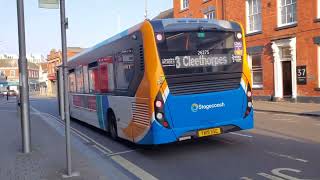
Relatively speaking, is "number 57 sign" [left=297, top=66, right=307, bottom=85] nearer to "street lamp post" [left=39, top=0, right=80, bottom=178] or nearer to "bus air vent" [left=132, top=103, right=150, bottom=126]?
A: "bus air vent" [left=132, top=103, right=150, bottom=126]

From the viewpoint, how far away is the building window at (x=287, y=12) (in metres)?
23.3

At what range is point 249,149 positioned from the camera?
968 cm

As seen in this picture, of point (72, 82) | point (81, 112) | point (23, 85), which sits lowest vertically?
point (81, 112)

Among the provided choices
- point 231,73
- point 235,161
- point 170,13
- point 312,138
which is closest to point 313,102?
point 312,138

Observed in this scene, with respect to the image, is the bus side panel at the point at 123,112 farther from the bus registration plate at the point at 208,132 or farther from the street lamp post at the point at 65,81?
the street lamp post at the point at 65,81

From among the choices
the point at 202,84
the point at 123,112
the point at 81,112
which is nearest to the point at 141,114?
the point at 123,112

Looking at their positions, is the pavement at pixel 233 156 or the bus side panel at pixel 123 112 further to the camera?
the bus side panel at pixel 123 112

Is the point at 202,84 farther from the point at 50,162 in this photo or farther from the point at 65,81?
the point at 50,162

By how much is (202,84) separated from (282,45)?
1569 centimetres

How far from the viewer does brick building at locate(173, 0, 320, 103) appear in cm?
2198

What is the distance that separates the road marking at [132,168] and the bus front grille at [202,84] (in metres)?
1.75

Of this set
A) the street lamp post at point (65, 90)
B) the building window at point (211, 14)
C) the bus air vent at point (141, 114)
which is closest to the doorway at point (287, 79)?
the building window at point (211, 14)

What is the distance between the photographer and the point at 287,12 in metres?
23.9

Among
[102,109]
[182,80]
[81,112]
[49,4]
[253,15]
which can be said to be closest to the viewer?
[49,4]
